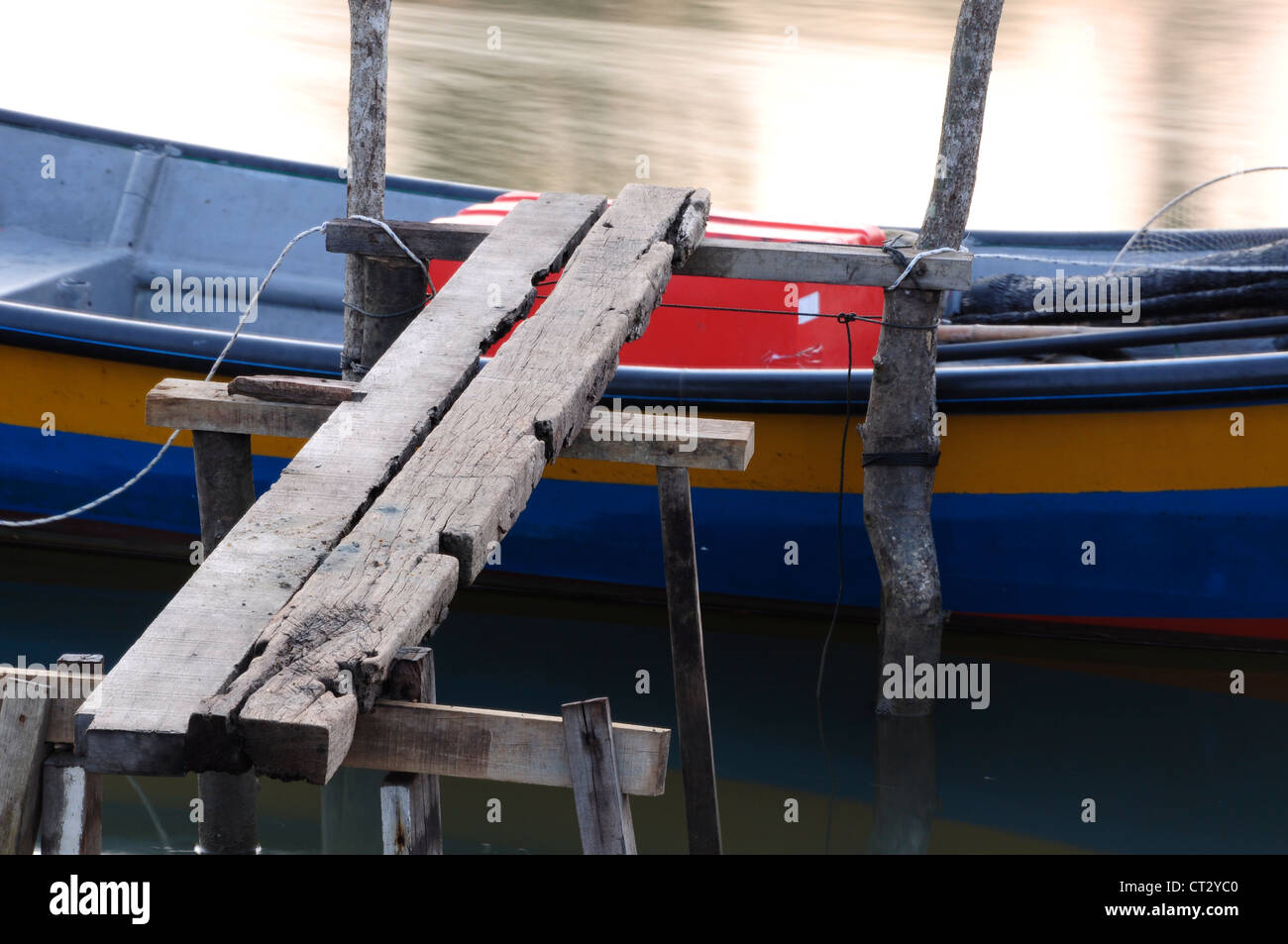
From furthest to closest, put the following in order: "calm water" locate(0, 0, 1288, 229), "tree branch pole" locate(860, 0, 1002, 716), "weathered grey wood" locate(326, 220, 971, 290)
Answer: "calm water" locate(0, 0, 1288, 229), "tree branch pole" locate(860, 0, 1002, 716), "weathered grey wood" locate(326, 220, 971, 290)

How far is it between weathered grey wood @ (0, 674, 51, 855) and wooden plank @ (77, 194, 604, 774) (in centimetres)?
21

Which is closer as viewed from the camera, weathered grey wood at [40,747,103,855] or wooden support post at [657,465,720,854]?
weathered grey wood at [40,747,103,855]

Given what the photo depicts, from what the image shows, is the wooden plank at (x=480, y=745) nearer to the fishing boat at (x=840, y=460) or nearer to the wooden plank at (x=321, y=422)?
the wooden plank at (x=321, y=422)

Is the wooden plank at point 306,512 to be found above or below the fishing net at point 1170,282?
below

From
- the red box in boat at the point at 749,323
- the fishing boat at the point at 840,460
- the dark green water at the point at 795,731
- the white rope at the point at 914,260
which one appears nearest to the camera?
the white rope at the point at 914,260

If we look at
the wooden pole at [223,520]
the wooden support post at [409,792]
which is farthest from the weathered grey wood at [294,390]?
the wooden support post at [409,792]

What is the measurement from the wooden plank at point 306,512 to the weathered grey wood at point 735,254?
23cm

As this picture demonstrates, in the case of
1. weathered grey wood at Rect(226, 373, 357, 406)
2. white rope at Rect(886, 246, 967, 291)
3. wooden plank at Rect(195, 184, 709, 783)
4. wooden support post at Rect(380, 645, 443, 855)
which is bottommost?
wooden support post at Rect(380, 645, 443, 855)

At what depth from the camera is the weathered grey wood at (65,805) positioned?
231cm

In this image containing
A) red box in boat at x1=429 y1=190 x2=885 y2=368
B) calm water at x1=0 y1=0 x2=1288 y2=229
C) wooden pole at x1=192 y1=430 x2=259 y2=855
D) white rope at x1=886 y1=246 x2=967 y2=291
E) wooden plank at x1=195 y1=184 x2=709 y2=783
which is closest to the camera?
wooden plank at x1=195 y1=184 x2=709 y2=783

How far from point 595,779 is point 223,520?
171cm

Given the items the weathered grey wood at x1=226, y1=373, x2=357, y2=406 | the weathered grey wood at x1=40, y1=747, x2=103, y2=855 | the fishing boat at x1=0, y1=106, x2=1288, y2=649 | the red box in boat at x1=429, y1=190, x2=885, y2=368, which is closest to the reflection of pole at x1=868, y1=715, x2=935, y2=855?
the fishing boat at x1=0, y1=106, x2=1288, y2=649

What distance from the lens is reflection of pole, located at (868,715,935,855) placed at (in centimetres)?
450

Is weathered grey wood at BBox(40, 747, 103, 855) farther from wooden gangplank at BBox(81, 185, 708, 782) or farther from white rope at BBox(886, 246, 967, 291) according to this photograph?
white rope at BBox(886, 246, 967, 291)
